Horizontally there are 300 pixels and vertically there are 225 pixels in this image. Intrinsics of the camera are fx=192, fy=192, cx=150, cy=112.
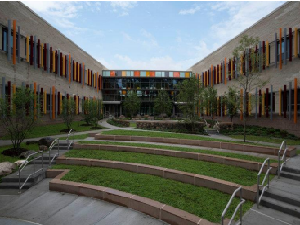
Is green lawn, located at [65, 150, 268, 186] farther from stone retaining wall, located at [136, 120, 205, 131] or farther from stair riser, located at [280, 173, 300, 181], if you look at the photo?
stone retaining wall, located at [136, 120, 205, 131]

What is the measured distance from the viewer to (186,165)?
8352 millimetres

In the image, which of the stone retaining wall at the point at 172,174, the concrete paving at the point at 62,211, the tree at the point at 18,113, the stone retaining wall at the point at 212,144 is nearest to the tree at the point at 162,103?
the stone retaining wall at the point at 212,144

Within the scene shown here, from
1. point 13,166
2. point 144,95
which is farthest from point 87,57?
point 13,166

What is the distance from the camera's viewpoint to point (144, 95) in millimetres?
51281

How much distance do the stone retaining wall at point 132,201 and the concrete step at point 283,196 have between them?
8.64 ft

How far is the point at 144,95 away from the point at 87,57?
60.3ft

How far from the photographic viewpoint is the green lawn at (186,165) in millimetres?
7020

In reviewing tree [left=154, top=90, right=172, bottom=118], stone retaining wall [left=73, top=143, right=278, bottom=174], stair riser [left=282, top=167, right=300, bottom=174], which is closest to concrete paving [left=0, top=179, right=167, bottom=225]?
stone retaining wall [left=73, top=143, right=278, bottom=174]

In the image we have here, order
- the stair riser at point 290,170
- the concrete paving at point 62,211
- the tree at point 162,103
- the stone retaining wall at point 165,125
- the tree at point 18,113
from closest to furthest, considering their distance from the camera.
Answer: the concrete paving at point 62,211
the stair riser at point 290,170
the tree at point 18,113
the stone retaining wall at point 165,125
the tree at point 162,103

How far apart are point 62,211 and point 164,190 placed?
3375 mm

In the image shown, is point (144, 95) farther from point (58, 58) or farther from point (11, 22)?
point (11, 22)

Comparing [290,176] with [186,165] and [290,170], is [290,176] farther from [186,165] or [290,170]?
[186,165]

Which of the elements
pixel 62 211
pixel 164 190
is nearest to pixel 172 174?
pixel 164 190

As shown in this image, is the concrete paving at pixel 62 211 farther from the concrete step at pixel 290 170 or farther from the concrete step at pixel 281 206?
the concrete step at pixel 290 170
